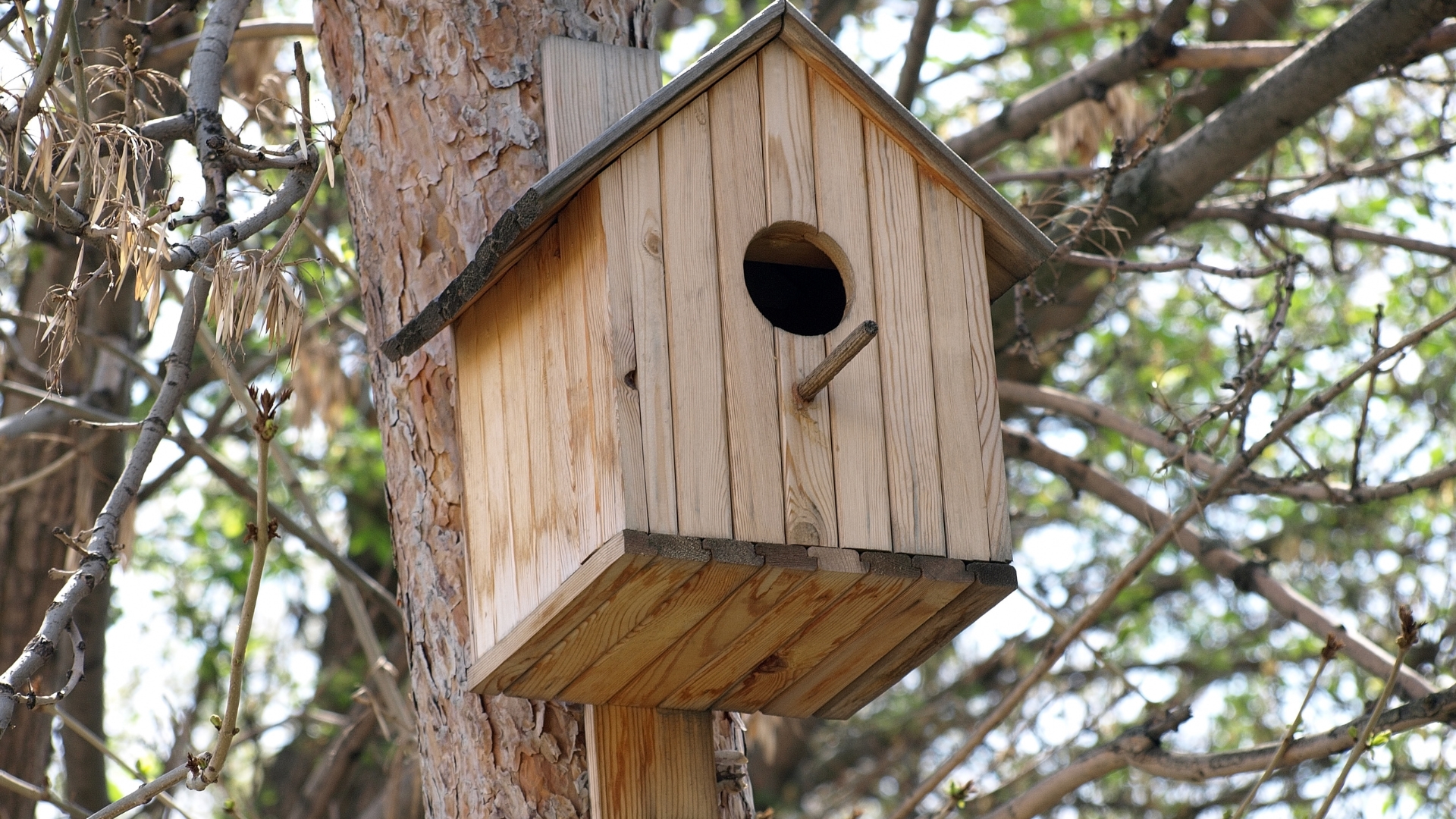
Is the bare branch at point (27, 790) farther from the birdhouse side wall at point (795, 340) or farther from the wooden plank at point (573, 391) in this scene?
the birdhouse side wall at point (795, 340)

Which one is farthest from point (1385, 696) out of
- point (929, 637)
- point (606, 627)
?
point (606, 627)

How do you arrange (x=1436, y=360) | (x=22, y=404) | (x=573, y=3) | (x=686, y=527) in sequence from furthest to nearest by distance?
(x=1436, y=360) → (x=22, y=404) → (x=573, y=3) → (x=686, y=527)

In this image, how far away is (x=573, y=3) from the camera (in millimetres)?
2883

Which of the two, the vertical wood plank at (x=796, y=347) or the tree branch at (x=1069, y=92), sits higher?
the tree branch at (x=1069, y=92)

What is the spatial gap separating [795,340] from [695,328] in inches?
6.6

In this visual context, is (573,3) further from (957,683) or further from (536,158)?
(957,683)

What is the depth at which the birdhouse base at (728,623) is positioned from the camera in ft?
7.00

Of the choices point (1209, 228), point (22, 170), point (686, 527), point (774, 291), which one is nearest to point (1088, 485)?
point (774, 291)

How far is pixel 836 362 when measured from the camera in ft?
7.09

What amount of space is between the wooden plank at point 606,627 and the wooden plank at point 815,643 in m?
0.28

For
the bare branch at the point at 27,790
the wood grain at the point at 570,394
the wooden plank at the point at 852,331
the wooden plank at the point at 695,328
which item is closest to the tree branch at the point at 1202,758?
the wooden plank at the point at 852,331

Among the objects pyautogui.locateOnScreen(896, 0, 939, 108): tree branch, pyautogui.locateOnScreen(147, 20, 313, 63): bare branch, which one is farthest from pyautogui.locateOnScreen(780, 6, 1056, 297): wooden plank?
pyautogui.locateOnScreen(147, 20, 313, 63): bare branch

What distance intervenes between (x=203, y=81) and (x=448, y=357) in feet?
2.15

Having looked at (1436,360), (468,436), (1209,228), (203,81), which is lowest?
(468,436)
